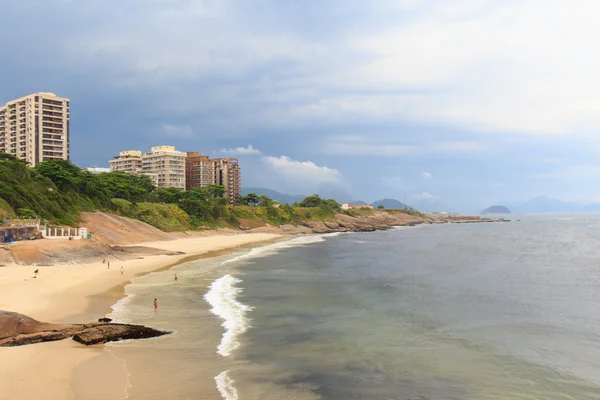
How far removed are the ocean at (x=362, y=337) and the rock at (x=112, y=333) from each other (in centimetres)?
54

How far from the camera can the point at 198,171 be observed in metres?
171

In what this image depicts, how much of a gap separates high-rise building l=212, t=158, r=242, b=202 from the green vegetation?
133 ft

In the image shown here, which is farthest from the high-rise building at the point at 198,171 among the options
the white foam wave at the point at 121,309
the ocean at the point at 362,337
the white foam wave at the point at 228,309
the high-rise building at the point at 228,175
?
the white foam wave at the point at 121,309

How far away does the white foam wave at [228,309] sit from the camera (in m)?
18.9

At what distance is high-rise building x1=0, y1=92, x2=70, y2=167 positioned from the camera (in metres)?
122

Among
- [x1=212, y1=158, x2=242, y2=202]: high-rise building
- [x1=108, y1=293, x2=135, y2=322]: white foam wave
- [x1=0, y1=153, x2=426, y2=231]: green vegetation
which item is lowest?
[x1=108, y1=293, x2=135, y2=322]: white foam wave

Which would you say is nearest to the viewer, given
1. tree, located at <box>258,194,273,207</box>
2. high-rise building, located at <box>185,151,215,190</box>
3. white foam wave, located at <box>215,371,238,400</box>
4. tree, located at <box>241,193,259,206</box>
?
white foam wave, located at <box>215,371,238,400</box>

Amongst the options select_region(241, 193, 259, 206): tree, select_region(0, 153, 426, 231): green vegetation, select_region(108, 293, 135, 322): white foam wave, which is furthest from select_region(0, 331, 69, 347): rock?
select_region(241, 193, 259, 206): tree

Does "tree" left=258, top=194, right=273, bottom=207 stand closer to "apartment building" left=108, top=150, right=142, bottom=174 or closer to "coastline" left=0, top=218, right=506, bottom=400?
"apartment building" left=108, top=150, right=142, bottom=174

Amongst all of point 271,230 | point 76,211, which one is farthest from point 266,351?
point 271,230

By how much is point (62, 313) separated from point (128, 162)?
156 m

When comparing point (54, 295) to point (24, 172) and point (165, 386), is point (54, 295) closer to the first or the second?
point (165, 386)

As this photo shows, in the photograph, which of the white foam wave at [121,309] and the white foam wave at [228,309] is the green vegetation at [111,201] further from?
the white foam wave at [228,309]

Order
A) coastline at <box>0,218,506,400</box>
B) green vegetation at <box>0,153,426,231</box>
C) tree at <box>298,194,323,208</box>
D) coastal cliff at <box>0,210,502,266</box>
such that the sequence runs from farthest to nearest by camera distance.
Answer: tree at <box>298,194,323,208</box>
green vegetation at <box>0,153,426,231</box>
coastal cliff at <box>0,210,502,266</box>
coastline at <box>0,218,506,400</box>
